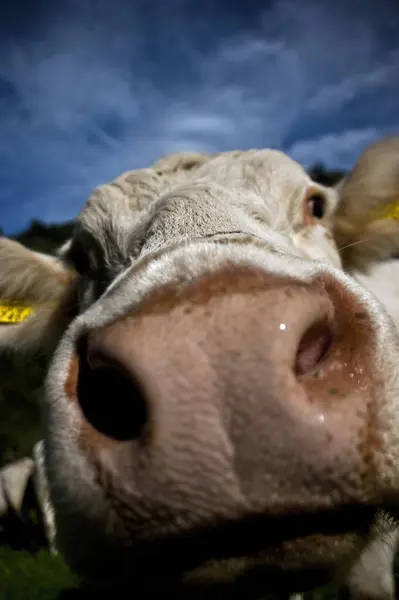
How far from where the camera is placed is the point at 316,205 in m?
3.68

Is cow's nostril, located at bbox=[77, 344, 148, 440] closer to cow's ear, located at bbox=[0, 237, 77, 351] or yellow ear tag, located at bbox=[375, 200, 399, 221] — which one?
cow's ear, located at bbox=[0, 237, 77, 351]

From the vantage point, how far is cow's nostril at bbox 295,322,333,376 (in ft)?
4.44

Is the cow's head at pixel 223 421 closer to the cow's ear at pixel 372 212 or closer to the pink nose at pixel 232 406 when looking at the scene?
the pink nose at pixel 232 406

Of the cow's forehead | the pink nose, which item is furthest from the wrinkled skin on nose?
the cow's forehead

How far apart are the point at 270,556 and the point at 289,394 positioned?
0.48 metres

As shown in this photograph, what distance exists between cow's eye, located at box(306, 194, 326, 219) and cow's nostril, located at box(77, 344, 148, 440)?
236cm

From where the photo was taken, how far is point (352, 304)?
4.91ft

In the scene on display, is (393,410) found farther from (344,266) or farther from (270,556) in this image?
(344,266)

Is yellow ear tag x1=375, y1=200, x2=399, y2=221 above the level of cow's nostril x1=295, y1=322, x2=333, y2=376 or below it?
above

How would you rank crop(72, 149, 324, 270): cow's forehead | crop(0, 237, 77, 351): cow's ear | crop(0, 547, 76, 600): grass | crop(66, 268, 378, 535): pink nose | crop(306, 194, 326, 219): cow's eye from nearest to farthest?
crop(66, 268, 378, 535): pink nose → crop(72, 149, 324, 270): cow's forehead → crop(306, 194, 326, 219): cow's eye → crop(0, 237, 77, 351): cow's ear → crop(0, 547, 76, 600): grass

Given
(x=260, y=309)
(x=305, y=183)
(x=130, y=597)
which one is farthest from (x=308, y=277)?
(x=305, y=183)

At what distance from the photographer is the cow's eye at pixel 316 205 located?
3.52 meters

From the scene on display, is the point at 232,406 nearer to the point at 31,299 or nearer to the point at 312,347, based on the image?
the point at 312,347

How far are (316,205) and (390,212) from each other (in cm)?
60
